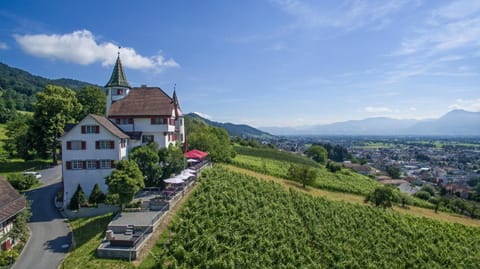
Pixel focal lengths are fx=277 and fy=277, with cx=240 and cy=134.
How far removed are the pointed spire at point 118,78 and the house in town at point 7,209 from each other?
17.7 m

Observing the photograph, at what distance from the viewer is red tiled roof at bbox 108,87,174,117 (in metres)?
35.3

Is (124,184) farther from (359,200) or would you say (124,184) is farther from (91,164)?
(359,200)

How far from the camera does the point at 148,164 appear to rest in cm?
2830

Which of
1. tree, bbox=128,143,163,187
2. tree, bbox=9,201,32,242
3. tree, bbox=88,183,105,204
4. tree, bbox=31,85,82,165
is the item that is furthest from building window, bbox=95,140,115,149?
tree, bbox=31,85,82,165

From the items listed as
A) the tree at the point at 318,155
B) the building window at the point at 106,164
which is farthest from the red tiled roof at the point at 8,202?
the tree at the point at 318,155

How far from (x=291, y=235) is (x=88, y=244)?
51.5 ft

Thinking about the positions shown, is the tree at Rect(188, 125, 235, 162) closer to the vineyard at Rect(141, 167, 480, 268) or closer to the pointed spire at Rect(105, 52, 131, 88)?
the vineyard at Rect(141, 167, 480, 268)

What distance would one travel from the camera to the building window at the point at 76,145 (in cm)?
2917

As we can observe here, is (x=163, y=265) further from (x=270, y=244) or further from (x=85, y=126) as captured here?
(x=85, y=126)

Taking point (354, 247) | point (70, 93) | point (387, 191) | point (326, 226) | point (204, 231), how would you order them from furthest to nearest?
point (70, 93), point (387, 191), point (326, 226), point (354, 247), point (204, 231)

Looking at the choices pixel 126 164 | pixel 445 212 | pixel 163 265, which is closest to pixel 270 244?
pixel 163 265

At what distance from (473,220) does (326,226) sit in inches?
1189

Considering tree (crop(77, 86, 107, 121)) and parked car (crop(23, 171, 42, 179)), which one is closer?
parked car (crop(23, 171, 42, 179))

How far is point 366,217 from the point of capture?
30016 millimetres
